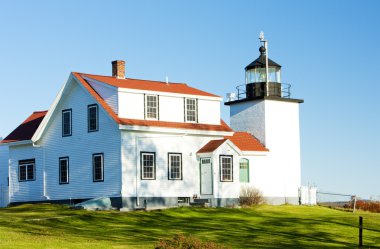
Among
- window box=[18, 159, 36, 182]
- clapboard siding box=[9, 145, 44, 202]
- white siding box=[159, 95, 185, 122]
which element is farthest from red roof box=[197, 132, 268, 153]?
window box=[18, 159, 36, 182]

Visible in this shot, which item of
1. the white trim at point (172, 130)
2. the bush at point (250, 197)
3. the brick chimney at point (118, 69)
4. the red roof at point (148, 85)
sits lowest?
the bush at point (250, 197)

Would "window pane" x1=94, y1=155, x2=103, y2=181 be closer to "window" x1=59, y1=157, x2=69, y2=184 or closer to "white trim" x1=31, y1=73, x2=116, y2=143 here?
"window" x1=59, y1=157, x2=69, y2=184

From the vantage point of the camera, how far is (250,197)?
41.6 m

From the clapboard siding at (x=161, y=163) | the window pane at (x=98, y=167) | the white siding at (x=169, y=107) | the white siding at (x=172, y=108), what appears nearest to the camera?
the clapboard siding at (x=161, y=163)

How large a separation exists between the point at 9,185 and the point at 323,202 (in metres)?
19.8

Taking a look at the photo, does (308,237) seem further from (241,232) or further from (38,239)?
(38,239)

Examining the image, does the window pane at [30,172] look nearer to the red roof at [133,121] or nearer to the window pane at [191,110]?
the red roof at [133,121]

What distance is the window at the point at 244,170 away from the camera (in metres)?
42.8

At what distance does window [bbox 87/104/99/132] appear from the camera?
127 feet

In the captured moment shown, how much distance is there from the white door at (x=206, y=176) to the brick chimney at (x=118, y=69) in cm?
681

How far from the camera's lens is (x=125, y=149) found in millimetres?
37000

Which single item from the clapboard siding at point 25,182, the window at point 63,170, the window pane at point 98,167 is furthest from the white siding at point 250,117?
the clapboard siding at point 25,182

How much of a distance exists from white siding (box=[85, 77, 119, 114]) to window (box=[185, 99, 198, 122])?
4533 mm

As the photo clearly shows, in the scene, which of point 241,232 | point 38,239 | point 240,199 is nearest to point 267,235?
point 241,232
